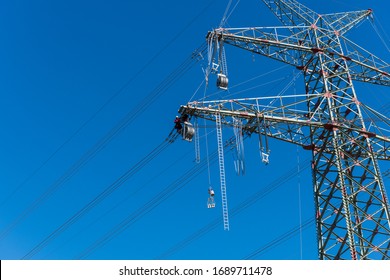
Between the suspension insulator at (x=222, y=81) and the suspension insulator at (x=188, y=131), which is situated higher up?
the suspension insulator at (x=222, y=81)

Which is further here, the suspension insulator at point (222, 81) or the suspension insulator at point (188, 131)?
the suspension insulator at point (222, 81)

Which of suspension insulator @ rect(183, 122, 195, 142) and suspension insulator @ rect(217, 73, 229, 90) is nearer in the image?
suspension insulator @ rect(183, 122, 195, 142)

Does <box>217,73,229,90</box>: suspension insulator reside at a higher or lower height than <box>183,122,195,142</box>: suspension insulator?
higher

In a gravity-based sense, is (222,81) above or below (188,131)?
above

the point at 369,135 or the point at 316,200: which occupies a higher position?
the point at 369,135

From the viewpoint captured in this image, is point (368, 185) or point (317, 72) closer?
point (368, 185)

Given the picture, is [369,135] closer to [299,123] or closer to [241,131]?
[299,123]

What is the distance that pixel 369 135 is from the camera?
26.9 m

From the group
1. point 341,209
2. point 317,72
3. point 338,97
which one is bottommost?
point 341,209

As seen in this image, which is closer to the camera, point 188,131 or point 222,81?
point 188,131
